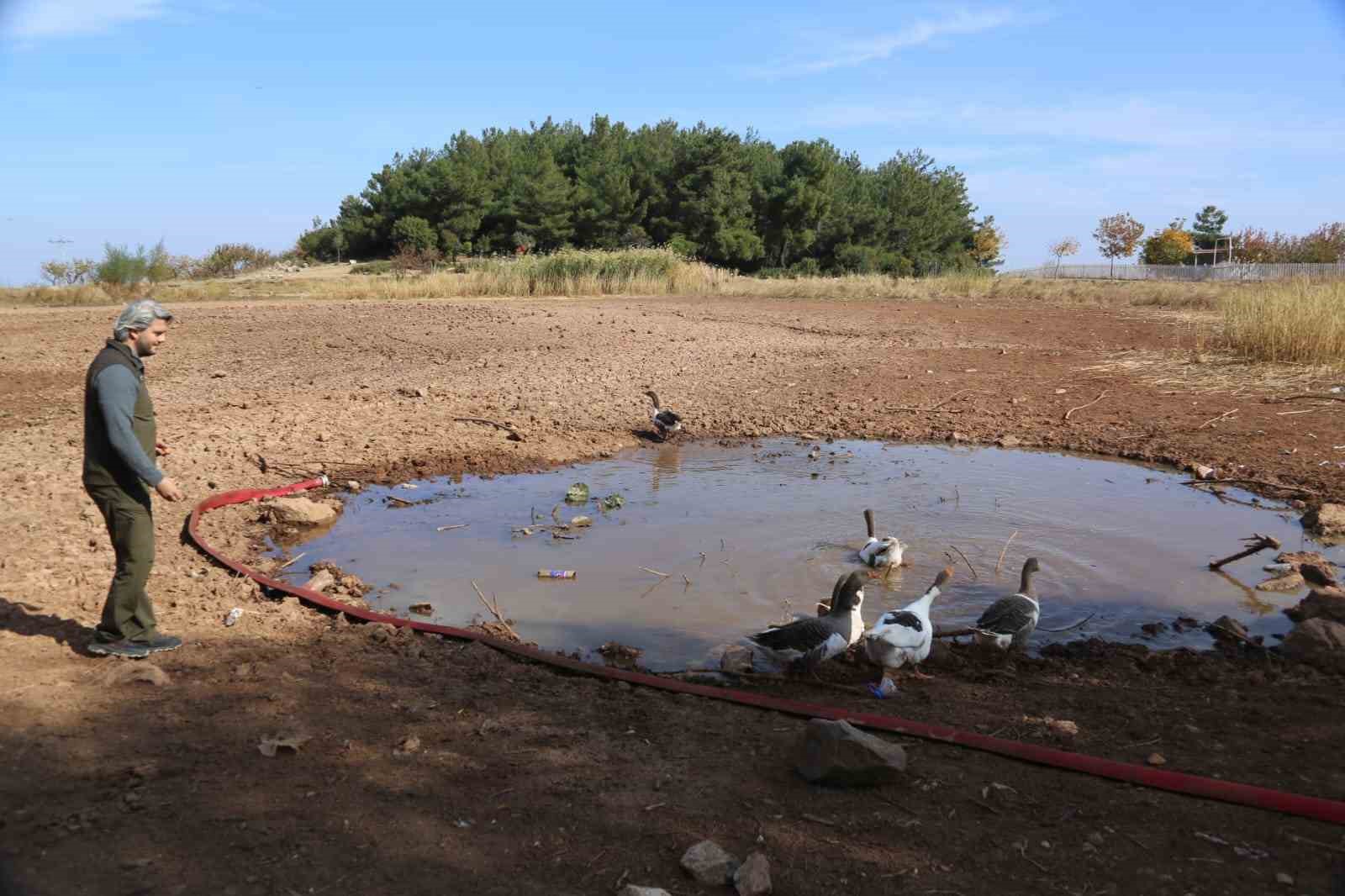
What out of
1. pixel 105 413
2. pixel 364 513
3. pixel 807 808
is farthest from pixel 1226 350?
pixel 105 413

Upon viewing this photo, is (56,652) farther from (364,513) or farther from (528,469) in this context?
(528,469)

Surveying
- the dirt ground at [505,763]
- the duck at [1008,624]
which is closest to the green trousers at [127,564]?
the dirt ground at [505,763]

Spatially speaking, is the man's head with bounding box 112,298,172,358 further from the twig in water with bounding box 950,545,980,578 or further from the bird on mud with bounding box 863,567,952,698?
the twig in water with bounding box 950,545,980,578

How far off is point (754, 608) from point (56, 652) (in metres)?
4.40

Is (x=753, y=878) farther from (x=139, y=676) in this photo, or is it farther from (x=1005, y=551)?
(x=1005, y=551)

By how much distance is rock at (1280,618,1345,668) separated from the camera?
5672 mm

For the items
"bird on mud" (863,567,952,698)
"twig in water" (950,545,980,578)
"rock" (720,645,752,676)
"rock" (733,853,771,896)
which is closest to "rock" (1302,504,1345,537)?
"twig in water" (950,545,980,578)

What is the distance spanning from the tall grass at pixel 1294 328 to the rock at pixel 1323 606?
10329 mm

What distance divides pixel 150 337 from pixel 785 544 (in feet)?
16.9

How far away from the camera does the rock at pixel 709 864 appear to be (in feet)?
11.6

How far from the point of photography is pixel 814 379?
15.7 meters

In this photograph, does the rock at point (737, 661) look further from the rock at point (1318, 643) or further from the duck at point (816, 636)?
the rock at point (1318, 643)

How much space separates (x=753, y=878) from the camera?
3.46m

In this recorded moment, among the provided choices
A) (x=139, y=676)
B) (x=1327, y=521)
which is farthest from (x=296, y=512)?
(x=1327, y=521)
